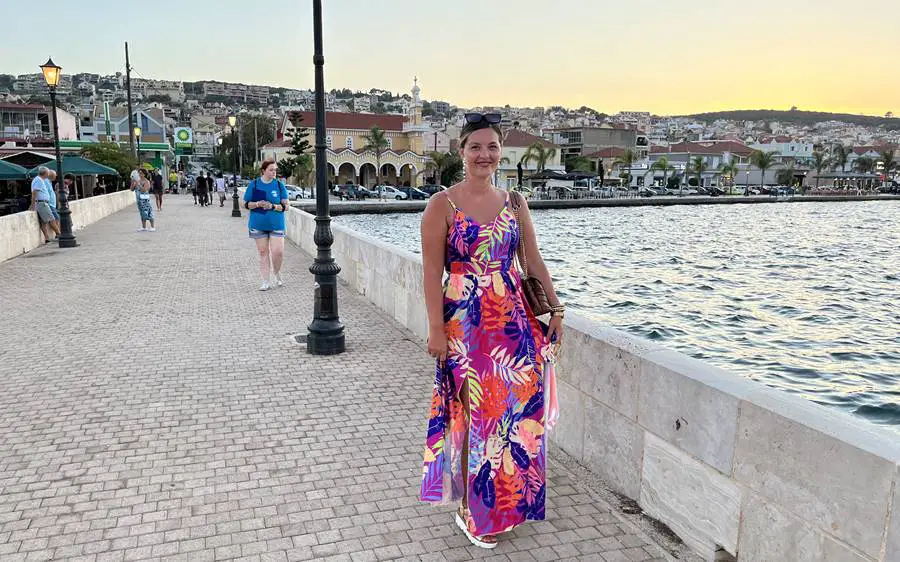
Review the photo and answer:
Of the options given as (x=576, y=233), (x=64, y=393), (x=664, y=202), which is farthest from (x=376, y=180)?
(x=64, y=393)

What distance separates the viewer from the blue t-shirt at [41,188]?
47.1ft

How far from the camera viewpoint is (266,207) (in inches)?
371

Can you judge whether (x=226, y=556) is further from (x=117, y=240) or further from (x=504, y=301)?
(x=117, y=240)

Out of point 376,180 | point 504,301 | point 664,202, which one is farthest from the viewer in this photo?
point 376,180

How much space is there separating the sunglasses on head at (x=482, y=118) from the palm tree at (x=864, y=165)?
482ft

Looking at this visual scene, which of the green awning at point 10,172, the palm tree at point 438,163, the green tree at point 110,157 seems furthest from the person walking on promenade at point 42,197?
the palm tree at point 438,163

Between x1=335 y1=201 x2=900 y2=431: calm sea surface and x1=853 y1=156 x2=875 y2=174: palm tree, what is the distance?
104482 millimetres

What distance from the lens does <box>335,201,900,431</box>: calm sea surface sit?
10070mm

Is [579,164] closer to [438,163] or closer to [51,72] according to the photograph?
[438,163]

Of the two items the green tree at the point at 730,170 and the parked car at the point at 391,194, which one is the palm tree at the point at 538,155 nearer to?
the parked car at the point at 391,194

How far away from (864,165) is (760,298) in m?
132

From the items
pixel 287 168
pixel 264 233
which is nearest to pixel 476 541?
pixel 264 233

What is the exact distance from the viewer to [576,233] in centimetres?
3631

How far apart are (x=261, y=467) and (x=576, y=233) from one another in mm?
33587
